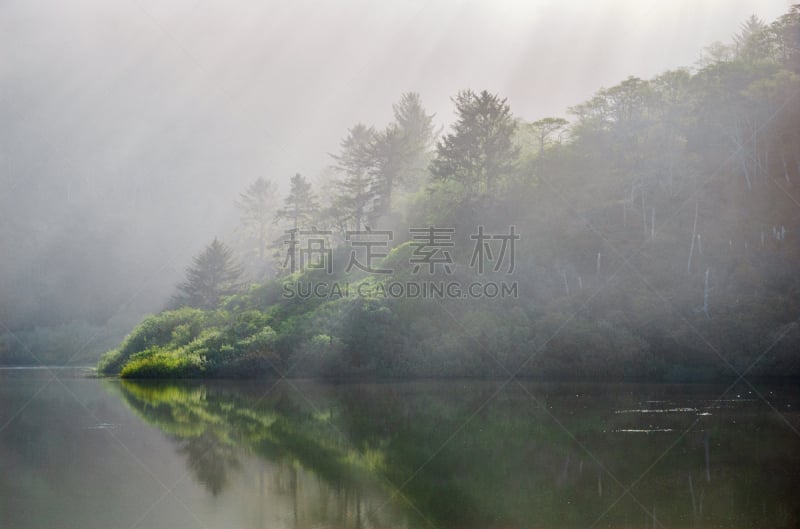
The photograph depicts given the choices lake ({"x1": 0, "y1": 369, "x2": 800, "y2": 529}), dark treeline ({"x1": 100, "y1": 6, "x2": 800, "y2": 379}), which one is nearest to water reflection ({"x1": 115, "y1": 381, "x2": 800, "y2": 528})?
lake ({"x1": 0, "y1": 369, "x2": 800, "y2": 529})

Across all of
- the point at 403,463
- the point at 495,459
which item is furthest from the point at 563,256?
the point at 403,463

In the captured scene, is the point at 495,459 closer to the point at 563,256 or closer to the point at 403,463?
the point at 403,463

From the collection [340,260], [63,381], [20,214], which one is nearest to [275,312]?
[340,260]

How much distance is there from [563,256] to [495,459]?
118ft

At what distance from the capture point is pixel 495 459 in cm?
1486

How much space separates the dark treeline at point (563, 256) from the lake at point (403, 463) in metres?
13.1

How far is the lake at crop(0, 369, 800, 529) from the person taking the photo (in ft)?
35.1

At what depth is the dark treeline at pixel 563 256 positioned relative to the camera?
129ft

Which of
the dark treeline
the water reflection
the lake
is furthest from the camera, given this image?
the dark treeline

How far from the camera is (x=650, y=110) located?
58469 millimetres

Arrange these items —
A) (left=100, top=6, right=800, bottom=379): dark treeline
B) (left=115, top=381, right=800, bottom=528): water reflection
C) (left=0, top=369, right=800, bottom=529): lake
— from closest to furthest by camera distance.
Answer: (left=0, top=369, right=800, bottom=529): lake → (left=115, top=381, right=800, bottom=528): water reflection → (left=100, top=6, right=800, bottom=379): dark treeline

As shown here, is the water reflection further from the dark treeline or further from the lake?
the dark treeline

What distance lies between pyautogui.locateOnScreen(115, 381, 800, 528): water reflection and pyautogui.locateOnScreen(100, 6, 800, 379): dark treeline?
1299 cm

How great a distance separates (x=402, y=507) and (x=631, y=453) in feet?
21.4
